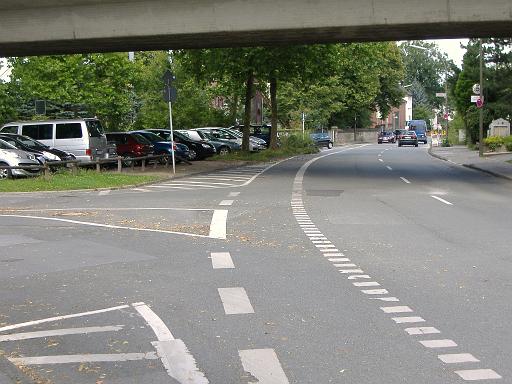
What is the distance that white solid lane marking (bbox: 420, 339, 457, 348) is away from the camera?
562cm

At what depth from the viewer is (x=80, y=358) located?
5375mm

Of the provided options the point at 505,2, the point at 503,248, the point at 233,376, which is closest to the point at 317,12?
the point at 505,2

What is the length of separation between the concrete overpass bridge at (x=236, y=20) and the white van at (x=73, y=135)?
3.40 metres

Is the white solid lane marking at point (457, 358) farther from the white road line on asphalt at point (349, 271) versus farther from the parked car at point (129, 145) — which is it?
the parked car at point (129, 145)

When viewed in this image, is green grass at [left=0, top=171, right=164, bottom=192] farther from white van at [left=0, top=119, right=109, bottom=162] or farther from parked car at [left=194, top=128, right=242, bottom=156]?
A: parked car at [left=194, top=128, right=242, bottom=156]

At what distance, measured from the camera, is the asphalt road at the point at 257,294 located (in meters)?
5.20

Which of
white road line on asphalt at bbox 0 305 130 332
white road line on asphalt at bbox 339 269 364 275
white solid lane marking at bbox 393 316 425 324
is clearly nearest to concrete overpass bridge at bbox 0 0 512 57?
white road line on asphalt at bbox 339 269 364 275

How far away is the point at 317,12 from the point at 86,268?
14.0 m

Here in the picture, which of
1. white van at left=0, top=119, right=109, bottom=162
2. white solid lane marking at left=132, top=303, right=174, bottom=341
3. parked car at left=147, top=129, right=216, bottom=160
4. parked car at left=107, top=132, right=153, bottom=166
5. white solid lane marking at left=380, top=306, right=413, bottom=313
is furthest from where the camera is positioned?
parked car at left=147, top=129, right=216, bottom=160

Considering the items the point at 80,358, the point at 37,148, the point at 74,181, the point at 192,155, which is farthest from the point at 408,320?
the point at 192,155

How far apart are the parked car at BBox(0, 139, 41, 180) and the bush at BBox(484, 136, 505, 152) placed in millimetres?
28500

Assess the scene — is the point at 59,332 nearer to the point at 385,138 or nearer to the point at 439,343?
the point at 439,343

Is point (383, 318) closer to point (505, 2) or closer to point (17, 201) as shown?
point (17, 201)

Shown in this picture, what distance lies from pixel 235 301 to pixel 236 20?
15.7m
